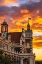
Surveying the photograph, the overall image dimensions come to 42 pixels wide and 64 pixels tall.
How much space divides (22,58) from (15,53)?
4025mm

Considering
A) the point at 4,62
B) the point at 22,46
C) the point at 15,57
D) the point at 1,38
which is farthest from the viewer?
the point at 22,46

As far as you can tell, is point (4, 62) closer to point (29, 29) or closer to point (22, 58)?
point (22, 58)

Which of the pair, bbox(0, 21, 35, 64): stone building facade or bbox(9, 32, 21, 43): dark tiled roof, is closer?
bbox(0, 21, 35, 64): stone building facade

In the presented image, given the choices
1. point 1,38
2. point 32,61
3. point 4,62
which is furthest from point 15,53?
point 4,62

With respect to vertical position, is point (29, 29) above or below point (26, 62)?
above

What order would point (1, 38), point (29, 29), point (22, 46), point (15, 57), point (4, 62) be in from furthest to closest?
point (29, 29), point (22, 46), point (15, 57), point (1, 38), point (4, 62)

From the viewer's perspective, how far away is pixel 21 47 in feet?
290

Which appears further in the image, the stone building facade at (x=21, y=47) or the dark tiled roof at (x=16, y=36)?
the dark tiled roof at (x=16, y=36)

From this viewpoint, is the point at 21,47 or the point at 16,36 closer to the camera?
the point at 21,47

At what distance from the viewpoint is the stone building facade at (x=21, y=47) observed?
78.6 metres

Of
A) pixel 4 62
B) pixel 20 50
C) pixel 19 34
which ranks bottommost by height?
pixel 4 62

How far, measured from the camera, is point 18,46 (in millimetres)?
88312

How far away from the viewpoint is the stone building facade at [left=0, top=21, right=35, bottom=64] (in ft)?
258

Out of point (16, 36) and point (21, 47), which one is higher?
point (16, 36)
